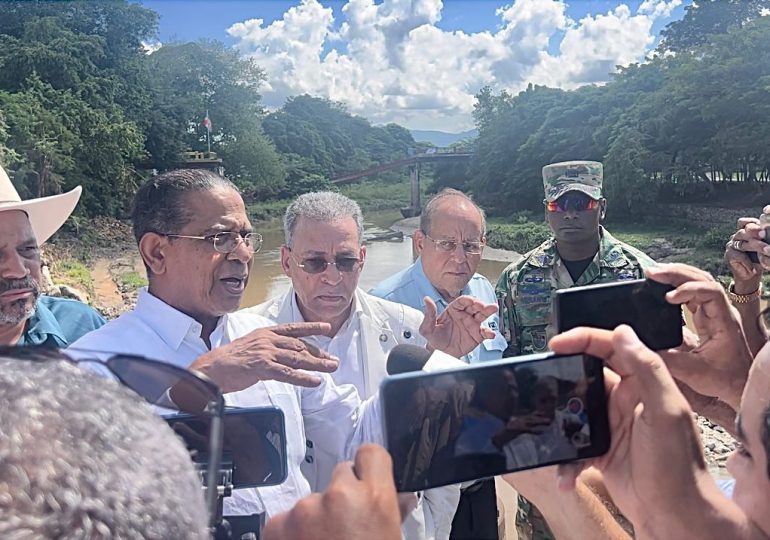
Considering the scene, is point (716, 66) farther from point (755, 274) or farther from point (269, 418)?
point (269, 418)

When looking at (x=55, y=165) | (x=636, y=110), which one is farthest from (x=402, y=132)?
(x=55, y=165)

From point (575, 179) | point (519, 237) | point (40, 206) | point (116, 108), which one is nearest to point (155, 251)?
point (40, 206)

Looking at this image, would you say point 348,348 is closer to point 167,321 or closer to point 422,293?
point 167,321

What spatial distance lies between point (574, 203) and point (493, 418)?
8.13 feet

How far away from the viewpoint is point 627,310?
1.24 meters

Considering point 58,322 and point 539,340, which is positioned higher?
point 58,322

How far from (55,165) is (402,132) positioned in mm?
71238

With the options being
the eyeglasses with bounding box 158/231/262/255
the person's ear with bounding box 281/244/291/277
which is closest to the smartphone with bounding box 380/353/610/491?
the eyeglasses with bounding box 158/231/262/255

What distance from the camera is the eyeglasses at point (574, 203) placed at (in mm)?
3168

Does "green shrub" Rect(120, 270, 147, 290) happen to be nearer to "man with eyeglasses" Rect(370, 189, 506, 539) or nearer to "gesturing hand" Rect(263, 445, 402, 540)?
"man with eyeglasses" Rect(370, 189, 506, 539)

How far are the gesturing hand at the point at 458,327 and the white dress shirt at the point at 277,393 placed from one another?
41 centimetres

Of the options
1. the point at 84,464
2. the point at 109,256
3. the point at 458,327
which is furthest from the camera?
the point at 109,256

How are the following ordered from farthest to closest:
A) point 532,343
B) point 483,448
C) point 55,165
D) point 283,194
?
point 283,194
point 55,165
point 532,343
point 483,448

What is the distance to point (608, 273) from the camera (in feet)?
10.1
